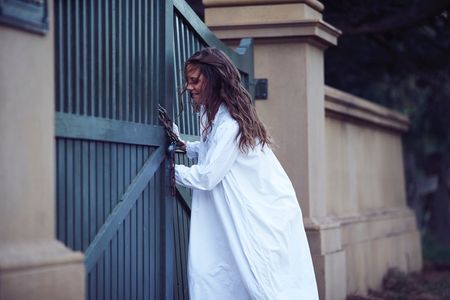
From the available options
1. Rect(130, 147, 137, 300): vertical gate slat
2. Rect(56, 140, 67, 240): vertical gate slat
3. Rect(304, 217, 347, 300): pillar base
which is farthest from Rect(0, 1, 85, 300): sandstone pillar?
Rect(304, 217, 347, 300): pillar base

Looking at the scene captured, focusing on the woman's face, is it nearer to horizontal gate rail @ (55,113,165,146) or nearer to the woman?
the woman

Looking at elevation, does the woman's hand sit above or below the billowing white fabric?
above

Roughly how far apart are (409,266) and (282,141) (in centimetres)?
473

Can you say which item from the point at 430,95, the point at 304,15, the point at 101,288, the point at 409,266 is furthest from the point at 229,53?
the point at 430,95

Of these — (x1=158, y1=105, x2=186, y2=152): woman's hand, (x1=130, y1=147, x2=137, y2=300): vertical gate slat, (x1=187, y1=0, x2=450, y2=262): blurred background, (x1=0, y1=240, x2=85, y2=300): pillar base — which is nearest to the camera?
(x1=0, y1=240, x2=85, y2=300): pillar base

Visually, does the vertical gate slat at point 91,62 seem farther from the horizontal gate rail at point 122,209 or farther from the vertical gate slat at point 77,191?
the horizontal gate rail at point 122,209

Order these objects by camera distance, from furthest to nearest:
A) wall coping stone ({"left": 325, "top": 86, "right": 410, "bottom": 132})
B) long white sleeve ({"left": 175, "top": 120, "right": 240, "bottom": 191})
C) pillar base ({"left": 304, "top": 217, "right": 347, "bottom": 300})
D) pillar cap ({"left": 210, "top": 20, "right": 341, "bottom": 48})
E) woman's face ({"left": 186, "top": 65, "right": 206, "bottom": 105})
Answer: wall coping stone ({"left": 325, "top": 86, "right": 410, "bottom": 132}) < pillar base ({"left": 304, "top": 217, "right": 347, "bottom": 300}) < pillar cap ({"left": 210, "top": 20, "right": 341, "bottom": 48}) < woman's face ({"left": 186, "top": 65, "right": 206, "bottom": 105}) < long white sleeve ({"left": 175, "top": 120, "right": 240, "bottom": 191})

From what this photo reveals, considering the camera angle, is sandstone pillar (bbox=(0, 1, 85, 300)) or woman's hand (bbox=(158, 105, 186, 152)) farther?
woman's hand (bbox=(158, 105, 186, 152))

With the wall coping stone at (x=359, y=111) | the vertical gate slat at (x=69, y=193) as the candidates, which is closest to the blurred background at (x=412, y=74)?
the wall coping stone at (x=359, y=111)

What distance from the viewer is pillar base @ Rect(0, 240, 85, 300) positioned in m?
3.88

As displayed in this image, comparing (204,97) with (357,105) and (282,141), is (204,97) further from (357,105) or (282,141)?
(357,105)

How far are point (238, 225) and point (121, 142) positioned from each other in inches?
30.5

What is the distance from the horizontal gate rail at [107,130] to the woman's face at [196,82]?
1.06 feet

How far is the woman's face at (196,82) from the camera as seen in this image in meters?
5.68
